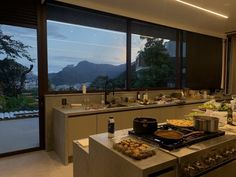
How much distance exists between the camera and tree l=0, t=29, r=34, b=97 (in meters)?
3.39

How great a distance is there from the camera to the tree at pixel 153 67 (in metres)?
4.87

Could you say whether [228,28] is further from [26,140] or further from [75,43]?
[26,140]

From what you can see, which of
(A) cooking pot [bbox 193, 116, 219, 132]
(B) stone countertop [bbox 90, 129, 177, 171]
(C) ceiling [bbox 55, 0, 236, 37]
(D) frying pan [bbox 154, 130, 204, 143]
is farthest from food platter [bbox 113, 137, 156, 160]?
(C) ceiling [bbox 55, 0, 236, 37]

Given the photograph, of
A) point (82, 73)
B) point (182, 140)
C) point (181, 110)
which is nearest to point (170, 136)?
point (182, 140)

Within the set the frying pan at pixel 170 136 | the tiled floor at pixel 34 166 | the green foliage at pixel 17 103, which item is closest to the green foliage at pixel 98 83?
the green foliage at pixel 17 103

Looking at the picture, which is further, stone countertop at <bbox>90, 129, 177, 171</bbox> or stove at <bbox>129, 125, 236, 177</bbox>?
stove at <bbox>129, 125, 236, 177</bbox>

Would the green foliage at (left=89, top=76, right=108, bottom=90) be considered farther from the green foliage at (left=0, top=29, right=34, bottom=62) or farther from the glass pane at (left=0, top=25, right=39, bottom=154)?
the green foliage at (left=0, top=29, right=34, bottom=62)

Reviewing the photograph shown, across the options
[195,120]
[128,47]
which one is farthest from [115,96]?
[195,120]

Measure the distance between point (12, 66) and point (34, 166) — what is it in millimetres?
1710

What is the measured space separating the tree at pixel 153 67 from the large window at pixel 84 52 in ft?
1.56

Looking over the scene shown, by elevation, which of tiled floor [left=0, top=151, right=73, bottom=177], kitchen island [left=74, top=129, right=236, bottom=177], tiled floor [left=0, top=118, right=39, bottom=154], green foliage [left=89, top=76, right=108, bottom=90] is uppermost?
green foliage [left=89, top=76, right=108, bottom=90]

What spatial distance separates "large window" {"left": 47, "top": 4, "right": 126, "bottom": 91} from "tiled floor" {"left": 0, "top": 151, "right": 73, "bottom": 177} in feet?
3.97

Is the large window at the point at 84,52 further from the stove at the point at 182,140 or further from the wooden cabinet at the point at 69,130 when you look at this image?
the stove at the point at 182,140

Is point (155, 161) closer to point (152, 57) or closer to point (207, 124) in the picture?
point (207, 124)
